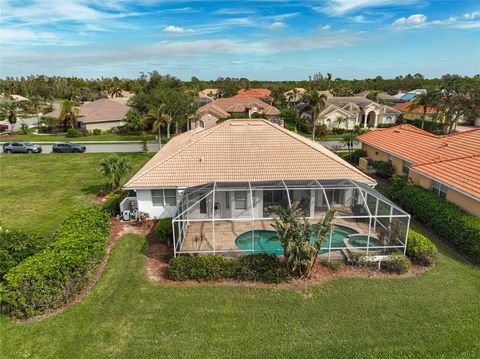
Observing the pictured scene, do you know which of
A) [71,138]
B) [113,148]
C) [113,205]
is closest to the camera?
[113,205]

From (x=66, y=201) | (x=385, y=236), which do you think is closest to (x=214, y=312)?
(x=385, y=236)

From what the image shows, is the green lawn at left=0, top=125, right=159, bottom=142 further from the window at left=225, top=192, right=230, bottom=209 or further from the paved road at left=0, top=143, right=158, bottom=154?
the window at left=225, top=192, right=230, bottom=209

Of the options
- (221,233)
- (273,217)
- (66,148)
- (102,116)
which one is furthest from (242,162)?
(102,116)

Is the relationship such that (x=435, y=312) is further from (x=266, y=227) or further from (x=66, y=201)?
(x=66, y=201)

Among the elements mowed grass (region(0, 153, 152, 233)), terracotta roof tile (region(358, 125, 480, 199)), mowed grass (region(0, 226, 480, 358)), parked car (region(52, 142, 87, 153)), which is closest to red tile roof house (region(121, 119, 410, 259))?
mowed grass (region(0, 226, 480, 358))

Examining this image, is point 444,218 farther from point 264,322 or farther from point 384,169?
point 264,322

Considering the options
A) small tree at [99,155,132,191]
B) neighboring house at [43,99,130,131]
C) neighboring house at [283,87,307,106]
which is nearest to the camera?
small tree at [99,155,132,191]

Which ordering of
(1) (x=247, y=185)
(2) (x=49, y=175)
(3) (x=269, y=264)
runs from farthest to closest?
(2) (x=49, y=175), (1) (x=247, y=185), (3) (x=269, y=264)
